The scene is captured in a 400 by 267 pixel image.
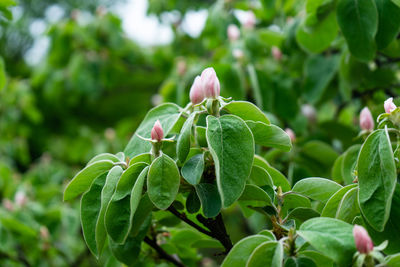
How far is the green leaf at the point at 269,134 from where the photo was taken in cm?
79

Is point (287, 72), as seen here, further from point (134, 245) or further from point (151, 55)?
point (151, 55)

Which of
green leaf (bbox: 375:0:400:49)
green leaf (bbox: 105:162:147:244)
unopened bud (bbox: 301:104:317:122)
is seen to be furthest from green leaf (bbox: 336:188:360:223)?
unopened bud (bbox: 301:104:317:122)

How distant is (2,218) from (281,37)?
111cm

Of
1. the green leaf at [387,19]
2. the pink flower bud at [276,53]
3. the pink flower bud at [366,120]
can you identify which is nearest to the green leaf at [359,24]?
the green leaf at [387,19]

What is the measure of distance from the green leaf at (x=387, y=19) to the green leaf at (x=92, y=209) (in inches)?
28.2

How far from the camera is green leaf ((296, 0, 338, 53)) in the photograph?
4.11ft

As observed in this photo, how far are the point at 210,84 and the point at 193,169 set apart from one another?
14cm

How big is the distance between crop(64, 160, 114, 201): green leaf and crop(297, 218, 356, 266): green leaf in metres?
0.37

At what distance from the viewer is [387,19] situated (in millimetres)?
1097

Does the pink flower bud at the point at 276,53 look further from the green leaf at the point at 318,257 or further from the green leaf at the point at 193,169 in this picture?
the green leaf at the point at 318,257

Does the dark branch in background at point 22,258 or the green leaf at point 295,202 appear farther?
the dark branch in background at point 22,258

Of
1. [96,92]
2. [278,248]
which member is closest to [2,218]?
[278,248]

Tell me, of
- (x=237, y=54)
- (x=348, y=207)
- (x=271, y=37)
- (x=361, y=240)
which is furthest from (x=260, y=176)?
(x=271, y=37)

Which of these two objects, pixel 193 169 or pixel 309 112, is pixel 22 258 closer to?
pixel 309 112
